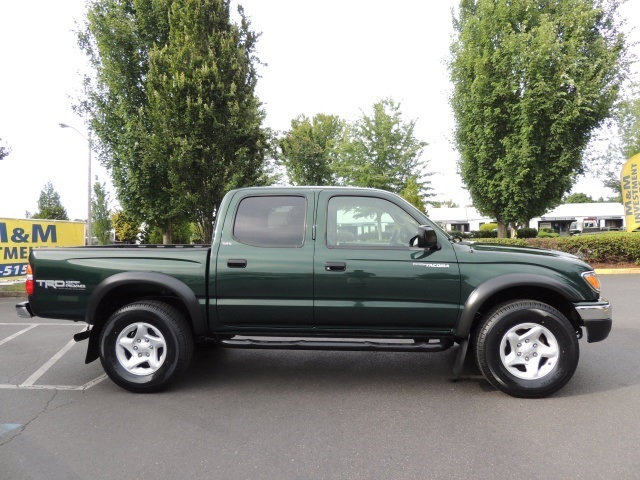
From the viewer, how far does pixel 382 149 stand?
29.9 meters

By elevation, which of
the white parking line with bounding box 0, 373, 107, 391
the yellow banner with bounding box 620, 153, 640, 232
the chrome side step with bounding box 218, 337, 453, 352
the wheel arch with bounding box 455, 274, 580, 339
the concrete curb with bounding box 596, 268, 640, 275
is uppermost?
the yellow banner with bounding box 620, 153, 640, 232

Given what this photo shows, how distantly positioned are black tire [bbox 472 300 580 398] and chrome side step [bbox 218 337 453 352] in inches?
15.6

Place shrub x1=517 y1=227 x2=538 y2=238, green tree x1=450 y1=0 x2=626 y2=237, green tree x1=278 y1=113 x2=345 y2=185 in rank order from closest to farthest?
green tree x1=450 y1=0 x2=626 y2=237, shrub x1=517 y1=227 x2=538 y2=238, green tree x1=278 y1=113 x2=345 y2=185

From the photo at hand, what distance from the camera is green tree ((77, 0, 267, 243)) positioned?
13.1 m

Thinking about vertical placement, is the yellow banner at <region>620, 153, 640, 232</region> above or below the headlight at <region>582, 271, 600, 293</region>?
above

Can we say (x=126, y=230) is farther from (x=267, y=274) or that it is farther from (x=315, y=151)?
(x=267, y=274)

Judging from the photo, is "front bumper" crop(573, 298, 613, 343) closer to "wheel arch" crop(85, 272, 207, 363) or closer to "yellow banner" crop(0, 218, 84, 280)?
"wheel arch" crop(85, 272, 207, 363)

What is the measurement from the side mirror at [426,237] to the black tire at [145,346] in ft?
7.52

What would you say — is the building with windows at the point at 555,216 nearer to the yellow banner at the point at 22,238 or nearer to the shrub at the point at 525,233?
the shrub at the point at 525,233

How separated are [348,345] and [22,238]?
11515 millimetres

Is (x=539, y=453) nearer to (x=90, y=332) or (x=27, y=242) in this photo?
(x=90, y=332)

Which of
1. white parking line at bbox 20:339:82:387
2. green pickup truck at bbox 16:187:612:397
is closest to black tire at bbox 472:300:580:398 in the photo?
green pickup truck at bbox 16:187:612:397

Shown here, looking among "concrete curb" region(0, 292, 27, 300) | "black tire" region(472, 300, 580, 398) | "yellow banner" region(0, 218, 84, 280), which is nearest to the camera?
"black tire" region(472, 300, 580, 398)

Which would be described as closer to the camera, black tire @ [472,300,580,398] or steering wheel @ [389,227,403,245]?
black tire @ [472,300,580,398]
